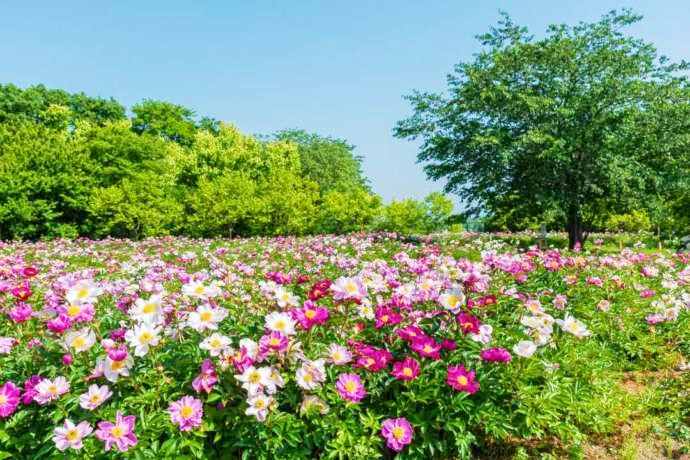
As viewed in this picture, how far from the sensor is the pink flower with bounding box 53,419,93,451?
209 cm

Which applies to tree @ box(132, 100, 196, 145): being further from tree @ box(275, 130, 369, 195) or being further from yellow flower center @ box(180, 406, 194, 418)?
yellow flower center @ box(180, 406, 194, 418)

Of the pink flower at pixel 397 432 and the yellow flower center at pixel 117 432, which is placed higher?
the yellow flower center at pixel 117 432

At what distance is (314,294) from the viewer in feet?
10.3

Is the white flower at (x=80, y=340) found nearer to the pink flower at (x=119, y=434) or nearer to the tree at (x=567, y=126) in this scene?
the pink flower at (x=119, y=434)

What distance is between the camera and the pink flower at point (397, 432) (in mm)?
2479

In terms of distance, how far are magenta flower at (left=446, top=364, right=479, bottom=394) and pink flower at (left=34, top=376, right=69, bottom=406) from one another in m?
2.00

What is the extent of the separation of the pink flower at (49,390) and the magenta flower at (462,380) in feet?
6.57

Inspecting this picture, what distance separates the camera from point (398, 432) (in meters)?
2.52

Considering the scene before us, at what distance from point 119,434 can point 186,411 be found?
0.30 m

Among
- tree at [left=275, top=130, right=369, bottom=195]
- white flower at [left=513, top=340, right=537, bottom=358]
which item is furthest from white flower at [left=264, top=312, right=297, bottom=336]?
tree at [left=275, top=130, right=369, bottom=195]

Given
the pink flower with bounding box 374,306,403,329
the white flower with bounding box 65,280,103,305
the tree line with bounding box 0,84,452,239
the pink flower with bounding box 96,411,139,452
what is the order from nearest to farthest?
the pink flower with bounding box 96,411,139,452
the white flower with bounding box 65,280,103,305
the pink flower with bounding box 374,306,403,329
the tree line with bounding box 0,84,452,239

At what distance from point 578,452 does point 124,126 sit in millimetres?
29459

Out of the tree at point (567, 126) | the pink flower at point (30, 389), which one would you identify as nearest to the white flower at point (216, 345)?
the pink flower at point (30, 389)

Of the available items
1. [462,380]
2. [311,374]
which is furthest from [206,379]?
[462,380]
